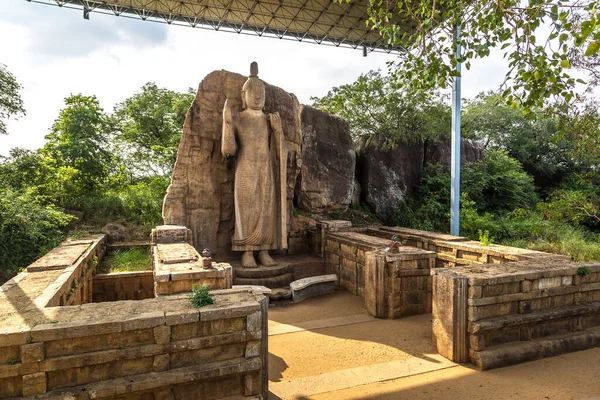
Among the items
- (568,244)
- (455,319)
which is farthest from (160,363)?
(568,244)

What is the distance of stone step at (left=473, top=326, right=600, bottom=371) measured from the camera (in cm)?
378

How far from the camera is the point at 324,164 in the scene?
11.1m

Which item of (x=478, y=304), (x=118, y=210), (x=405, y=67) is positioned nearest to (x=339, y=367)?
(x=478, y=304)


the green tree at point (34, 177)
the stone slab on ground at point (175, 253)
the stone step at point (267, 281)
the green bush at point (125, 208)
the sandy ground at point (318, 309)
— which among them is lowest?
the sandy ground at point (318, 309)

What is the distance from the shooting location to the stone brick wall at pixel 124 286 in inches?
232

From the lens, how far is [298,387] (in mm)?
3453

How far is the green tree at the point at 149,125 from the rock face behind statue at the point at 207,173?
18.5 feet

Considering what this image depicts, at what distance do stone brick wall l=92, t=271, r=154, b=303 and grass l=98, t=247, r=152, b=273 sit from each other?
0.26 meters

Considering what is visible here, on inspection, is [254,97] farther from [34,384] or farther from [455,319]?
[34,384]

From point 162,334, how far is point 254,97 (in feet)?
18.5

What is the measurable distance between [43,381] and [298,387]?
7.43ft

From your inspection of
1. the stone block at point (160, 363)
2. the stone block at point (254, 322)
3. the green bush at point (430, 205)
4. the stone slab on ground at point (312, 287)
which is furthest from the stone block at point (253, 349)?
the green bush at point (430, 205)

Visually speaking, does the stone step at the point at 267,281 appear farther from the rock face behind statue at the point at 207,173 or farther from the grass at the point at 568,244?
the grass at the point at 568,244

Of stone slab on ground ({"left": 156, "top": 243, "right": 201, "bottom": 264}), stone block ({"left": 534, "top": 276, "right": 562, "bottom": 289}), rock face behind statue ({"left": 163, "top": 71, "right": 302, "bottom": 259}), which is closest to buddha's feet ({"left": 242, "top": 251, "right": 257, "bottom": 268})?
rock face behind statue ({"left": 163, "top": 71, "right": 302, "bottom": 259})
